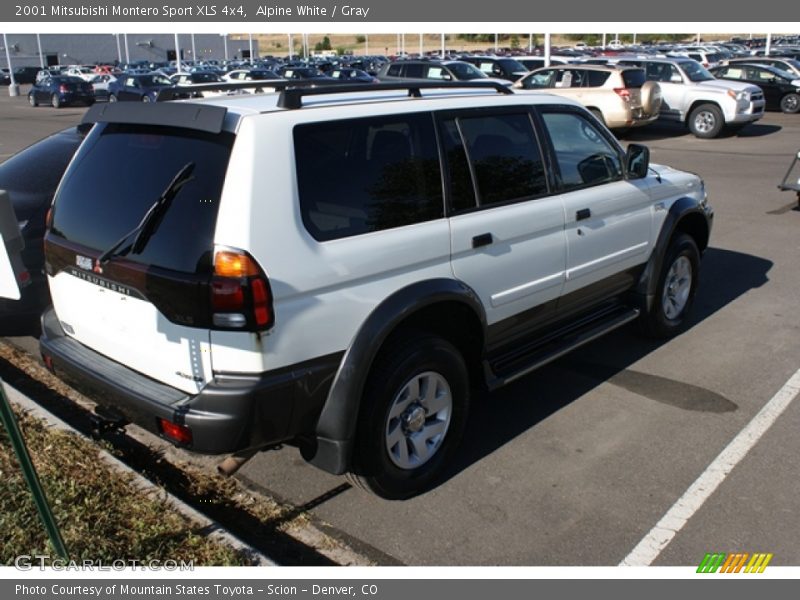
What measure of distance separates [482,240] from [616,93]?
15.1m

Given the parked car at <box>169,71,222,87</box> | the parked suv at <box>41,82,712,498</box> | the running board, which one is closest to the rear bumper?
the parked suv at <box>41,82,712,498</box>

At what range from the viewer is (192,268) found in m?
2.93

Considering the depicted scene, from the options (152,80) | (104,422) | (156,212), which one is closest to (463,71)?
(152,80)

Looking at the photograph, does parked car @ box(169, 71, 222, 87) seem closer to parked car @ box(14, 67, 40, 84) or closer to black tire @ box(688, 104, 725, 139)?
black tire @ box(688, 104, 725, 139)

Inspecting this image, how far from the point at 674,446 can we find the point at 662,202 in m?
1.98

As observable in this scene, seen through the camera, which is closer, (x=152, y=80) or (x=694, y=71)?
(x=694, y=71)

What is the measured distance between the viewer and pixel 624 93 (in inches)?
682

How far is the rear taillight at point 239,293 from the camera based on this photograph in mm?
2846

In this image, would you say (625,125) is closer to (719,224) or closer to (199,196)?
(719,224)

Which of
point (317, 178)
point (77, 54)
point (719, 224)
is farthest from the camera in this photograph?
point (77, 54)

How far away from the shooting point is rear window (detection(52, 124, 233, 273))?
2.95m

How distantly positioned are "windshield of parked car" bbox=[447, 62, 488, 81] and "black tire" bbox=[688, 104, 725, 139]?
250 inches

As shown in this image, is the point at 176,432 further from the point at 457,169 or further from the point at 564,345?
the point at 564,345

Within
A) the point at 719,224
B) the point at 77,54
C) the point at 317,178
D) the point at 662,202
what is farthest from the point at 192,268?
the point at 77,54
